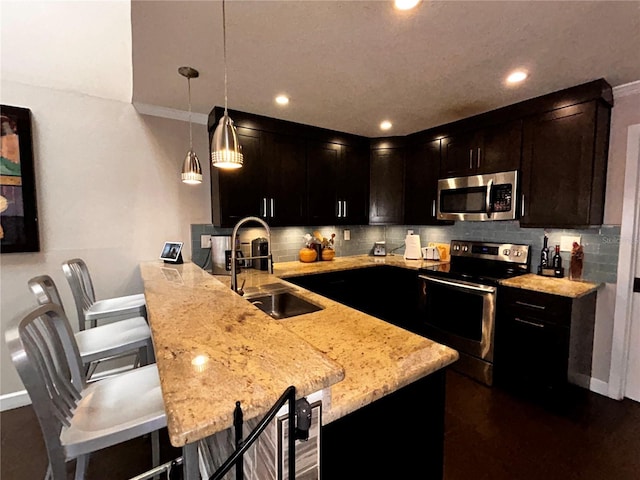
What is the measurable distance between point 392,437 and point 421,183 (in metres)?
2.88

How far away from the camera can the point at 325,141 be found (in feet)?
10.8

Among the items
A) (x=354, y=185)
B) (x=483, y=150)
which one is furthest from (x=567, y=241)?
(x=354, y=185)

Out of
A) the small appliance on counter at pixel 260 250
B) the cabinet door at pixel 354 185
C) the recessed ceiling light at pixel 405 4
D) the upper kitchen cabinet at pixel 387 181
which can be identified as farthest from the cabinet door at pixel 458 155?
the small appliance on counter at pixel 260 250

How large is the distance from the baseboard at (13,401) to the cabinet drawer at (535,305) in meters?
3.70

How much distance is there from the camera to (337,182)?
3.43 m

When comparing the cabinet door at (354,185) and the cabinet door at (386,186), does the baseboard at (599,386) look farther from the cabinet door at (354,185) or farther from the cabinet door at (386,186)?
the cabinet door at (354,185)

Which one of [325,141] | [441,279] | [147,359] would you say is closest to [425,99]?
[325,141]

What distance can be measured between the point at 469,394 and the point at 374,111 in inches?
98.9

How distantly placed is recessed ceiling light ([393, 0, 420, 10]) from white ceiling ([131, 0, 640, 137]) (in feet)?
0.11

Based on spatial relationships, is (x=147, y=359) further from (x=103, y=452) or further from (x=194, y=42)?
(x=194, y=42)

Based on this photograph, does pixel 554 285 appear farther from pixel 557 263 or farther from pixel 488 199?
pixel 488 199

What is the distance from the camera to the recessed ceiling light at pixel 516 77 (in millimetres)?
2002

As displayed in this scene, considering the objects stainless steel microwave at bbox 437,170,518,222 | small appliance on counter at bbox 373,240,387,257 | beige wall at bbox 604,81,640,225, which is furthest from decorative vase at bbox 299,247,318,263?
beige wall at bbox 604,81,640,225

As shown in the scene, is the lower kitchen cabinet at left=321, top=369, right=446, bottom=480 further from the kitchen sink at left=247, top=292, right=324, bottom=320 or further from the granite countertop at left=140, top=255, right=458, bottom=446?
the kitchen sink at left=247, top=292, right=324, bottom=320
